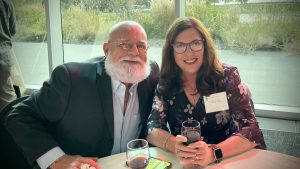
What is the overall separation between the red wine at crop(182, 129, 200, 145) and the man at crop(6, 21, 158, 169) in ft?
1.76

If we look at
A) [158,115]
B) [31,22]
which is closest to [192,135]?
[158,115]

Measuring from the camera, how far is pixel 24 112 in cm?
189

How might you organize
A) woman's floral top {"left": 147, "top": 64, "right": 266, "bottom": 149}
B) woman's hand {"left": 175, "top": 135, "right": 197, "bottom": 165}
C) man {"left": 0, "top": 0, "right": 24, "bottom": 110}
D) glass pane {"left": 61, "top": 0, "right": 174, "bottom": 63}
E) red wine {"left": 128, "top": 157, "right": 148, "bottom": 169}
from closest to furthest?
red wine {"left": 128, "top": 157, "right": 148, "bottom": 169}, woman's hand {"left": 175, "top": 135, "right": 197, "bottom": 165}, woman's floral top {"left": 147, "top": 64, "right": 266, "bottom": 149}, man {"left": 0, "top": 0, "right": 24, "bottom": 110}, glass pane {"left": 61, "top": 0, "right": 174, "bottom": 63}

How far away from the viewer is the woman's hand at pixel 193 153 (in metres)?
1.57

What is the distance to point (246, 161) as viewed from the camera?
160 centimetres

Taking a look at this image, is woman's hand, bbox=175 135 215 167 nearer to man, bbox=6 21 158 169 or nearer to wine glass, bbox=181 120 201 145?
wine glass, bbox=181 120 201 145

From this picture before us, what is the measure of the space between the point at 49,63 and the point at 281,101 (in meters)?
2.77

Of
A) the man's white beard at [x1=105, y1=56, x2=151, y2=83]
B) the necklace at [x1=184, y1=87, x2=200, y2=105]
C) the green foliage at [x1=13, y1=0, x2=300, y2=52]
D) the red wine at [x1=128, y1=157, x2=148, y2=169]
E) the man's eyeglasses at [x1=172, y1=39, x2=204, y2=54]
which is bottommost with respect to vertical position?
the red wine at [x1=128, y1=157, x2=148, y2=169]

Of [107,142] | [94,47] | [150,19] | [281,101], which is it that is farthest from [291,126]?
[94,47]

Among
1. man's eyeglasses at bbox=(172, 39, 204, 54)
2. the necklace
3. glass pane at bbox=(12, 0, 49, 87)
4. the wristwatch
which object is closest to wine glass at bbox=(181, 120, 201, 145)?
the wristwatch

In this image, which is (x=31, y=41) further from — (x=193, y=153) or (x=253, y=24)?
(x=193, y=153)

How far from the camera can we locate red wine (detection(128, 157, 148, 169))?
146 cm

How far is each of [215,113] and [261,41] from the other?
1.56m

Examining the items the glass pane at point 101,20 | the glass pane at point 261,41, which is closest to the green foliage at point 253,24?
the glass pane at point 261,41
